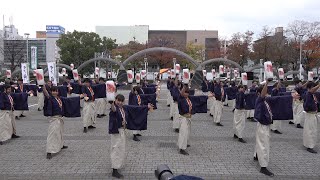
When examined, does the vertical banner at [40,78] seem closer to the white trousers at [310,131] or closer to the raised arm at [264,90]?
the raised arm at [264,90]

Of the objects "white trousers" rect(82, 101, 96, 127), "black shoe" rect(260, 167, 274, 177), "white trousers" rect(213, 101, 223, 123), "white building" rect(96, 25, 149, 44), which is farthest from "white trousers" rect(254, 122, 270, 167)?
"white building" rect(96, 25, 149, 44)

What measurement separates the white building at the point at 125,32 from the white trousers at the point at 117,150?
77924 mm

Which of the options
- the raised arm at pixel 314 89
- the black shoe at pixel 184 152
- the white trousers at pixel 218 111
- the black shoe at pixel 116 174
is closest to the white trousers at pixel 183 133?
the black shoe at pixel 184 152

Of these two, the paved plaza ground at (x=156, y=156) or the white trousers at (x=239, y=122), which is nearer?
the paved plaza ground at (x=156, y=156)

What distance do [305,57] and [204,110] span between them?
35283 mm

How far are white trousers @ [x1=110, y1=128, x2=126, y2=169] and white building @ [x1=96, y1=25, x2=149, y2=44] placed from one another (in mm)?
77924

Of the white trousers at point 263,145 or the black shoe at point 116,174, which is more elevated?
the white trousers at point 263,145

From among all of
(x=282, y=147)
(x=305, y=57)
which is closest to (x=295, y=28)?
(x=305, y=57)

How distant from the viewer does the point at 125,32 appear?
84438 mm

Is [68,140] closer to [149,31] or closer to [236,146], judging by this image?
[236,146]

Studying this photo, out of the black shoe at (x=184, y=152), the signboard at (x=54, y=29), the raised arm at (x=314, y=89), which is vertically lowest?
the black shoe at (x=184, y=152)

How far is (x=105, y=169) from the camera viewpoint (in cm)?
756

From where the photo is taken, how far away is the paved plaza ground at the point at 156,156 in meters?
7.29

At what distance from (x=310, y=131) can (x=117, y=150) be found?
5.78 m
